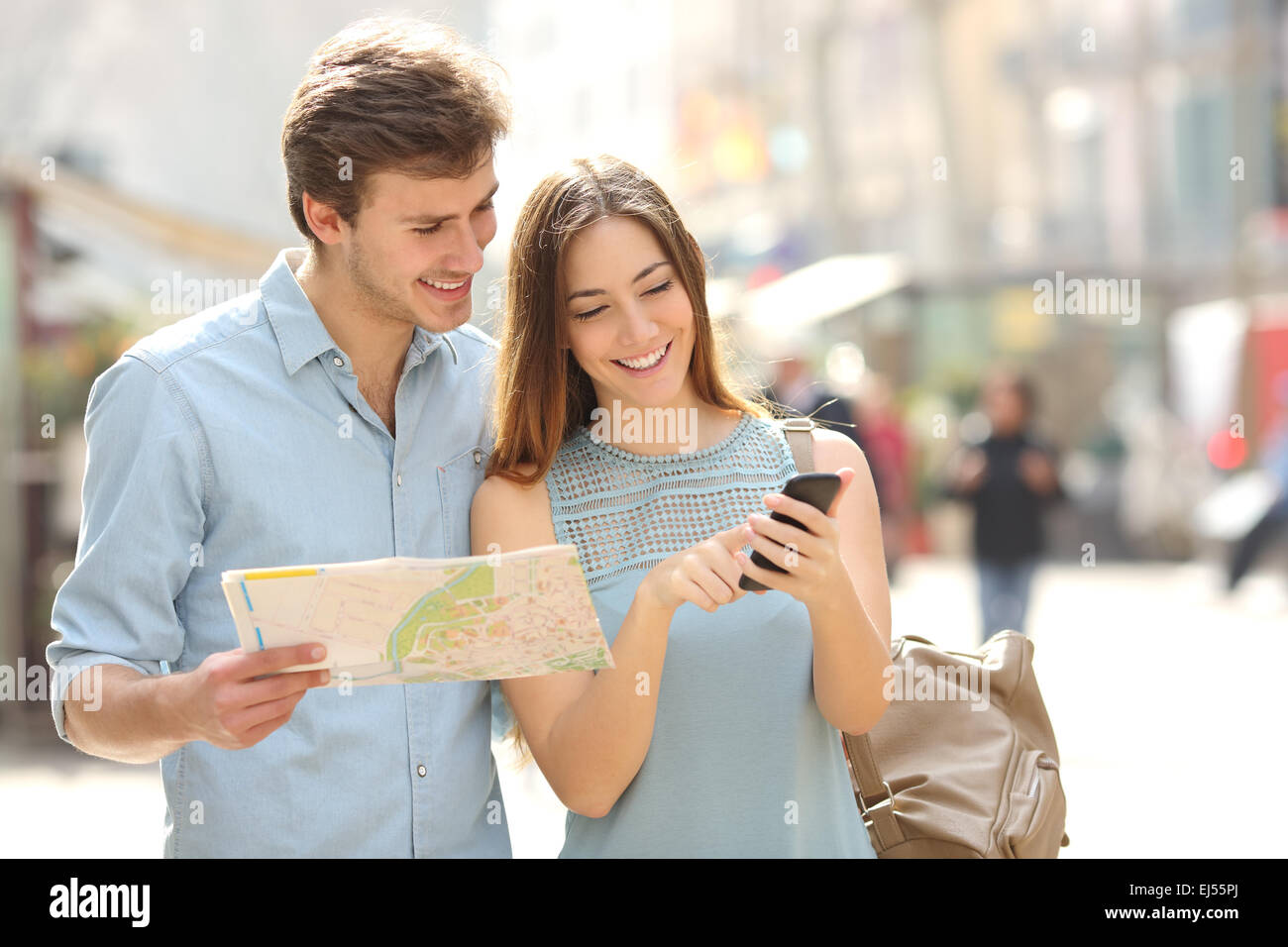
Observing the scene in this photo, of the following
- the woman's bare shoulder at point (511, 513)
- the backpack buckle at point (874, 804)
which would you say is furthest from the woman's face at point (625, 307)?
the backpack buckle at point (874, 804)

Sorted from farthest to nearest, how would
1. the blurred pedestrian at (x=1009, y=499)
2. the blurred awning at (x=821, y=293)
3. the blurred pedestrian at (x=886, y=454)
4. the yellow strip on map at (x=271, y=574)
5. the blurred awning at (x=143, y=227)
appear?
the blurred awning at (x=821, y=293) < the blurred pedestrian at (x=886, y=454) < the blurred pedestrian at (x=1009, y=499) < the blurred awning at (x=143, y=227) < the yellow strip on map at (x=271, y=574)

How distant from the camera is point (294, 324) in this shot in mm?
2492

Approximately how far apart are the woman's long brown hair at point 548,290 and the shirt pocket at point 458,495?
0.04m

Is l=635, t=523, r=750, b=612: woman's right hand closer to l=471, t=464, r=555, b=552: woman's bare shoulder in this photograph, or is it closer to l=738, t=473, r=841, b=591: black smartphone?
l=738, t=473, r=841, b=591: black smartphone

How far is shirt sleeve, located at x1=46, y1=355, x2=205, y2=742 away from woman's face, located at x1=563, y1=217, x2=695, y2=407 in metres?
0.70

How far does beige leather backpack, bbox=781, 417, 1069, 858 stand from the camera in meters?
2.56

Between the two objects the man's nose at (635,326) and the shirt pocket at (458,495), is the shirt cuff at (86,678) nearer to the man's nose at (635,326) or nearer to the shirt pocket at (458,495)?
the shirt pocket at (458,495)

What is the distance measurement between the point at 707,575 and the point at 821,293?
1825 cm

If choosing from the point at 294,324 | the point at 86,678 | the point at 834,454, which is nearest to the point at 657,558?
the point at 834,454

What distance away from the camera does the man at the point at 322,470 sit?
2275 mm

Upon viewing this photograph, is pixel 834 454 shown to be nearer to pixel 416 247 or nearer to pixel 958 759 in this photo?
pixel 958 759
